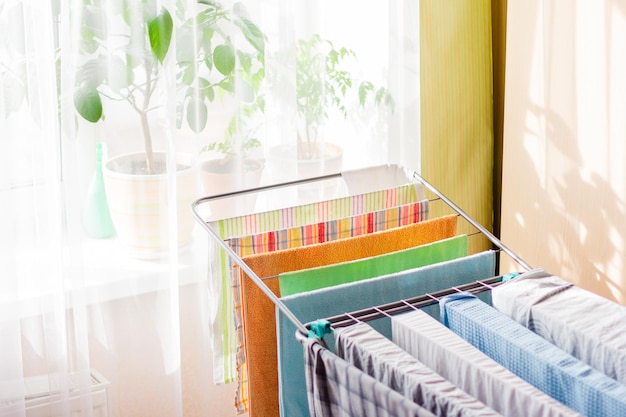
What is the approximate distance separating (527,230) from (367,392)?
133 centimetres

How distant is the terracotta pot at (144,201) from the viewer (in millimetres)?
2428

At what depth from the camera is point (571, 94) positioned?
2.43 meters

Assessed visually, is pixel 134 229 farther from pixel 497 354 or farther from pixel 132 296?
pixel 497 354

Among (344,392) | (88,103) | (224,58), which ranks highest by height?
(224,58)

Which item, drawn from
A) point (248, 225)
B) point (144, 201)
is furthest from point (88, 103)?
point (248, 225)

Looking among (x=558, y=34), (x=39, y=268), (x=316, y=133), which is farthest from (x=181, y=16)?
(x=558, y=34)

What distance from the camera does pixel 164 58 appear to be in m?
2.36

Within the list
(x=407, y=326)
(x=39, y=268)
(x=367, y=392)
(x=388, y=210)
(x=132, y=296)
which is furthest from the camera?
(x=132, y=296)

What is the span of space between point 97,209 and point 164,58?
16.9 inches

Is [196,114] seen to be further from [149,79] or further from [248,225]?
[248,225]

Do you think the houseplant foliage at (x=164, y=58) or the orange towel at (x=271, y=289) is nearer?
the orange towel at (x=271, y=289)

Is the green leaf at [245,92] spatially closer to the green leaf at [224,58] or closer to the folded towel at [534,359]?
the green leaf at [224,58]

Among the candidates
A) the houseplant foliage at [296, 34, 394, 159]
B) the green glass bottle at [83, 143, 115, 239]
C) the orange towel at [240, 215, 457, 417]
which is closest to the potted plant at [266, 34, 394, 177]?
the houseplant foliage at [296, 34, 394, 159]

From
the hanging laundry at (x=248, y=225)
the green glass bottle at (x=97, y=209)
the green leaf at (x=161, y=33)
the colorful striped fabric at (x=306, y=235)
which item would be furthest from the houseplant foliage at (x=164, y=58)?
the colorful striped fabric at (x=306, y=235)
